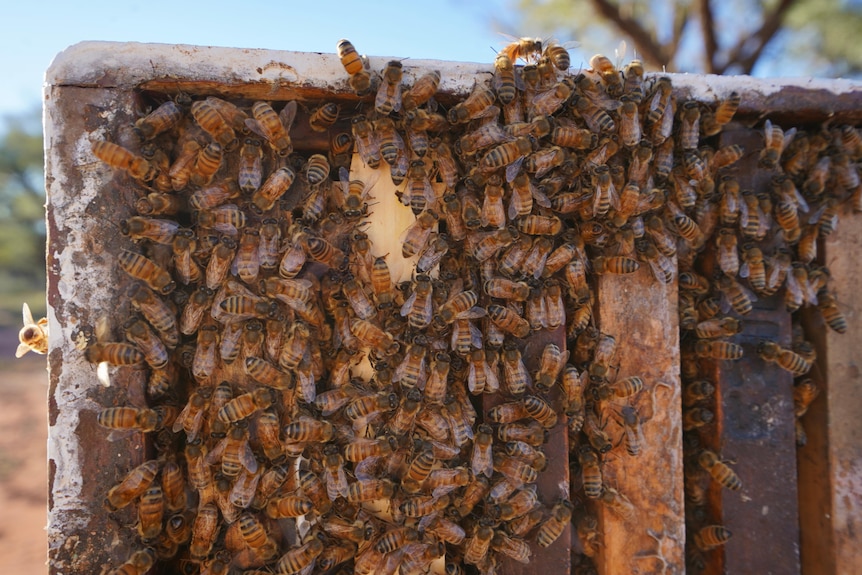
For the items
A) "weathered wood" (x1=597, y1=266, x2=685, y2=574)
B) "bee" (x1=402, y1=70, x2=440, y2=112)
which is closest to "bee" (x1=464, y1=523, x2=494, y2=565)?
"weathered wood" (x1=597, y1=266, x2=685, y2=574)

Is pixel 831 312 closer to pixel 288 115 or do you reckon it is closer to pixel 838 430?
pixel 838 430

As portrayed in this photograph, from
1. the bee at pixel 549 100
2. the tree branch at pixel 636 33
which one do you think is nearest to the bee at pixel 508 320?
the bee at pixel 549 100

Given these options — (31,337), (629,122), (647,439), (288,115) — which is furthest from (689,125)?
(31,337)

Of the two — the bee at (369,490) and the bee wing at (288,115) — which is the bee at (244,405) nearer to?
the bee at (369,490)

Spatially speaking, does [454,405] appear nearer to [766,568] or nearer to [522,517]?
[522,517]

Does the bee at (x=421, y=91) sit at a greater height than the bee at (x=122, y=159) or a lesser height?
greater

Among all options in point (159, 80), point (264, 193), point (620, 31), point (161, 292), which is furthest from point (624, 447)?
point (620, 31)
